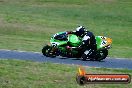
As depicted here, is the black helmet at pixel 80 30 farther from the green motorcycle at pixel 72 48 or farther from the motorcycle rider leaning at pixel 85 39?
the green motorcycle at pixel 72 48

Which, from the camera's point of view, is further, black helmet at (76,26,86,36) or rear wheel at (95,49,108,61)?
rear wheel at (95,49,108,61)

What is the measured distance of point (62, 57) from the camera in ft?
74.3

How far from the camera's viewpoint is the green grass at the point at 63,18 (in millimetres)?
38812

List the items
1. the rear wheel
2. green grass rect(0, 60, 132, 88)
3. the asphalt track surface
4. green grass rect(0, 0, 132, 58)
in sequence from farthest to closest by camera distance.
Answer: green grass rect(0, 0, 132, 58) → the rear wheel → the asphalt track surface → green grass rect(0, 60, 132, 88)

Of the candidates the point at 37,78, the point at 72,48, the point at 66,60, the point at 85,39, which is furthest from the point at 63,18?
the point at 37,78

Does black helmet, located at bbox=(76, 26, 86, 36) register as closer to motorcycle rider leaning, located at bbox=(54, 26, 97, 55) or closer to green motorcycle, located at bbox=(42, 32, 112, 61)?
motorcycle rider leaning, located at bbox=(54, 26, 97, 55)

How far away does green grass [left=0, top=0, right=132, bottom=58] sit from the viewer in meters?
38.8

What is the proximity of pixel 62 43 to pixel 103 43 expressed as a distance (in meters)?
1.99

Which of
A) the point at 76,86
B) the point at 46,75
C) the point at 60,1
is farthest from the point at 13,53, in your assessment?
the point at 60,1

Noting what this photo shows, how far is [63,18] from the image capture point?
1946 inches

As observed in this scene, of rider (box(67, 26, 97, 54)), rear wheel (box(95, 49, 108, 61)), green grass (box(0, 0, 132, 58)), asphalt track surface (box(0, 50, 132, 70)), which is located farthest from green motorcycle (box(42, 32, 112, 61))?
green grass (box(0, 0, 132, 58))

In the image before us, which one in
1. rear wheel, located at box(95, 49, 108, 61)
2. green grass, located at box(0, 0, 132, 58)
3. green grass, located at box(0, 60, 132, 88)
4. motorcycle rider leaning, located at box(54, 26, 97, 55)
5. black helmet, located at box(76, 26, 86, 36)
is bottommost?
green grass, located at box(0, 0, 132, 58)

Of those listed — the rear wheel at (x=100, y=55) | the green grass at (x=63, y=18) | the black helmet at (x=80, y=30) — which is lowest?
the green grass at (x=63, y=18)

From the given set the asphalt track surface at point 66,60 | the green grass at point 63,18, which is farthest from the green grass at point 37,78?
Answer: the green grass at point 63,18
